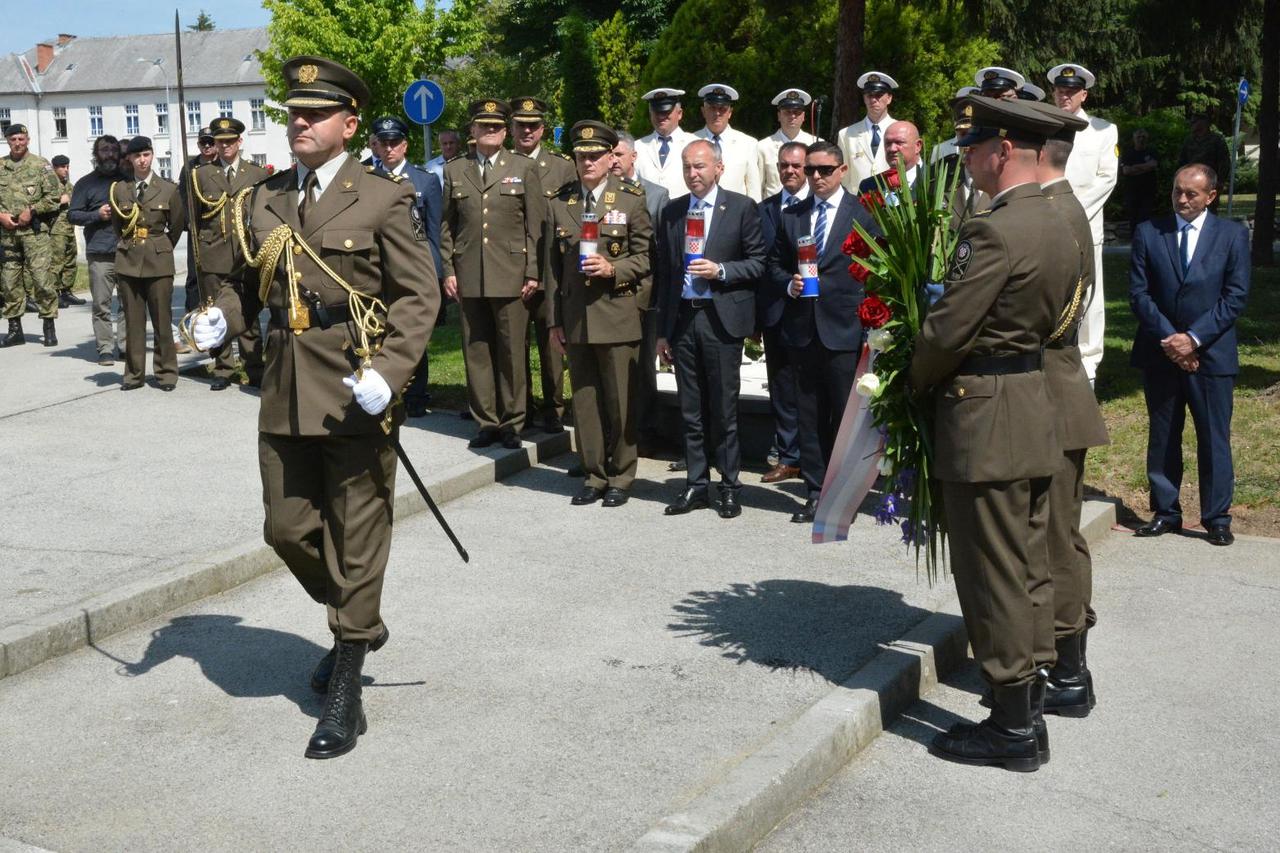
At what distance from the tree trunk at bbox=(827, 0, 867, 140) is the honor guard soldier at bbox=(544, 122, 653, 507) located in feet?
20.8

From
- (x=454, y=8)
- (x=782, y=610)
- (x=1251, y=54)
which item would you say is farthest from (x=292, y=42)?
(x=782, y=610)

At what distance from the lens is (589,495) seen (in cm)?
898

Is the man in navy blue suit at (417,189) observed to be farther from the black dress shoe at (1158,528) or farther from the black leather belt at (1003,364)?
the black leather belt at (1003,364)

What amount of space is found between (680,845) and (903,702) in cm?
184

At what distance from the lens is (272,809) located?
468 centimetres

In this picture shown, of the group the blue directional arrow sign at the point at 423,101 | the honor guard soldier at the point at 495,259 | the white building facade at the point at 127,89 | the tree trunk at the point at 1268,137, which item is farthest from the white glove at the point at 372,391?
the white building facade at the point at 127,89

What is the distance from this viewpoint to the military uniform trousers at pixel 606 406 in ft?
29.5

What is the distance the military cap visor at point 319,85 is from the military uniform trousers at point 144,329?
7.31 meters

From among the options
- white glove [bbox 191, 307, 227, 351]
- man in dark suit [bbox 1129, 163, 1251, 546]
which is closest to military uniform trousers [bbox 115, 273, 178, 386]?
white glove [bbox 191, 307, 227, 351]

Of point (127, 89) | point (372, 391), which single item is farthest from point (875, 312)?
point (127, 89)

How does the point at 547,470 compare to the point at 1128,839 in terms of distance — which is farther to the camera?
the point at 547,470

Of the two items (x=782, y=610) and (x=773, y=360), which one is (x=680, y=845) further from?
(x=773, y=360)

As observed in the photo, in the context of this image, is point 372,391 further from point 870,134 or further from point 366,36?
A: point 366,36

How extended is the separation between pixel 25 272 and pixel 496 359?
7.49m
